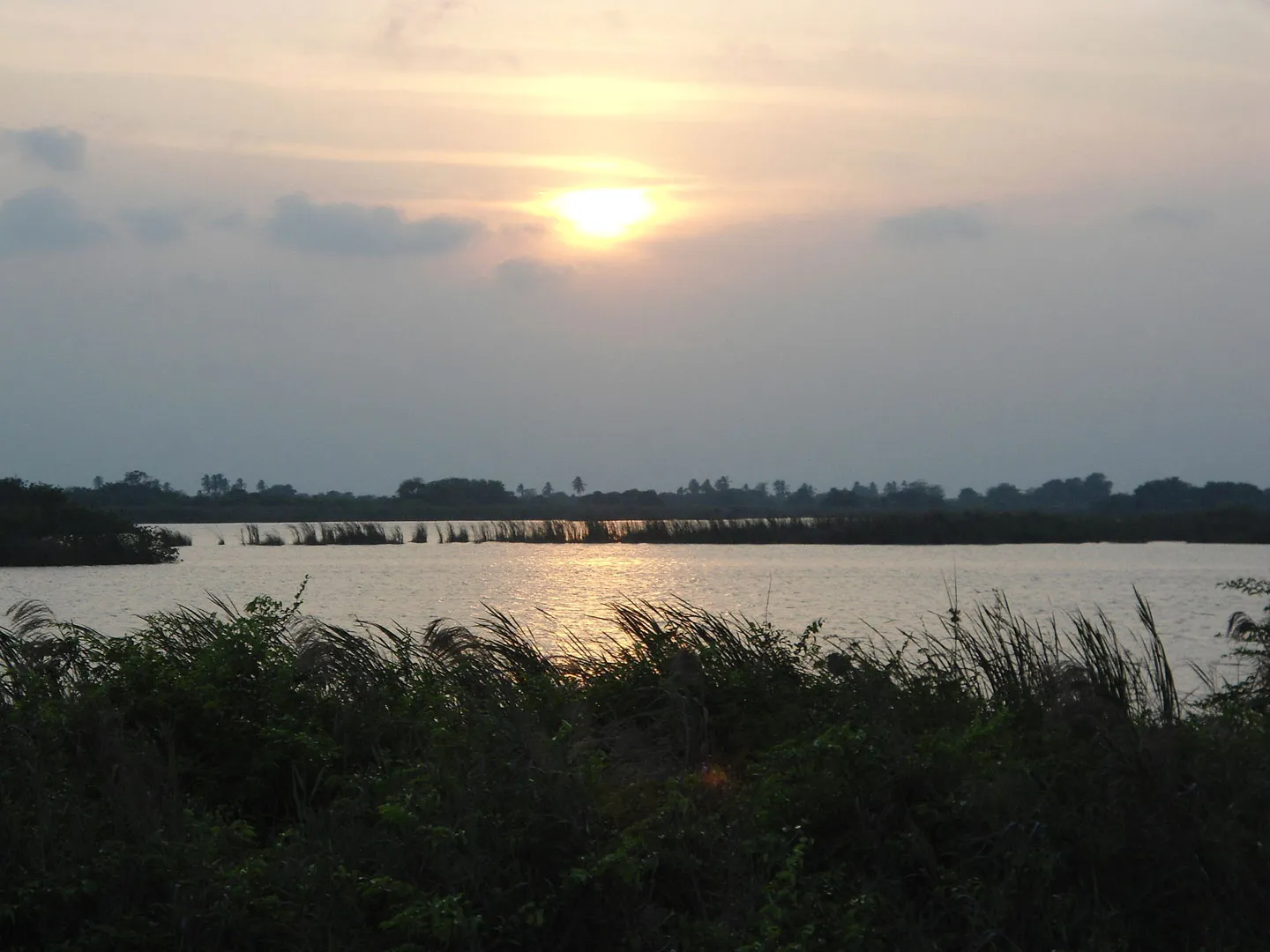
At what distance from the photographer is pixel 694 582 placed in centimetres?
4034

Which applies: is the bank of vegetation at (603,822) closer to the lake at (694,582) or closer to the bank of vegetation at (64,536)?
the lake at (694,582)

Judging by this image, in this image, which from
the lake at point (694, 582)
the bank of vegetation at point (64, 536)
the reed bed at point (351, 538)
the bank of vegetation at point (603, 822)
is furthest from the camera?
the reed bed at point (351, 538)

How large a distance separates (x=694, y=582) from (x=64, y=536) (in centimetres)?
2672

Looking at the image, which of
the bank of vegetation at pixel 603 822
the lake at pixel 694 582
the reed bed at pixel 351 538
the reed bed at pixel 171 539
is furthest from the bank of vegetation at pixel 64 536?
the bank of vegetation at pixel 603 822

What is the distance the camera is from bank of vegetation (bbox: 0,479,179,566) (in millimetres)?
48375

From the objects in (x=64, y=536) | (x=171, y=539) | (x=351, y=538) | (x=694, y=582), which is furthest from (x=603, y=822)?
(x=351, y=538)

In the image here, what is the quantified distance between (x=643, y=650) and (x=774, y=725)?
234cm

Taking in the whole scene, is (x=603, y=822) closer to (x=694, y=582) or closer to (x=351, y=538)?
(x=694, y=582)

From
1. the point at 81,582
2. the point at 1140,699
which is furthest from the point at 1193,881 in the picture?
the point at 81,582

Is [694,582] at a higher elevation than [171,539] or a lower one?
lower

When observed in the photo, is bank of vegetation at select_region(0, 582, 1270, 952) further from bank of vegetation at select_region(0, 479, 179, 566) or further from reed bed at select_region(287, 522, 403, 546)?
reed bed at select_region(287, 522, 403, 546)

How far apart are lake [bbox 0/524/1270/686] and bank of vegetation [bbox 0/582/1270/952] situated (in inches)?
296

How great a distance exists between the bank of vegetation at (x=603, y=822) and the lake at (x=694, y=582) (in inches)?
296

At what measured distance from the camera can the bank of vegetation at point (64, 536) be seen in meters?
48.4
